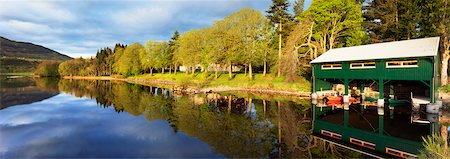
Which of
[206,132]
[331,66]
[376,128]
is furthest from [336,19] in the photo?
[206,132]

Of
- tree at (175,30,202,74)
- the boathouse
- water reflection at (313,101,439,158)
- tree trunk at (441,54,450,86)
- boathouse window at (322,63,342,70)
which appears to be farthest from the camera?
tree at (175,30,202,74)

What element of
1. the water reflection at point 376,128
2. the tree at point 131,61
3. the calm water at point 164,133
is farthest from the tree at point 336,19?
the tree at point 131,61

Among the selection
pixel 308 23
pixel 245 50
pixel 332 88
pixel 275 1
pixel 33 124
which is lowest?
pixel 33 124

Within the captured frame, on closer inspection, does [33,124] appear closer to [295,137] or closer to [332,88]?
[295,137]

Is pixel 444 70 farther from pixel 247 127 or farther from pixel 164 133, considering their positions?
pixel 164 133

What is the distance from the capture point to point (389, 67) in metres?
21.2

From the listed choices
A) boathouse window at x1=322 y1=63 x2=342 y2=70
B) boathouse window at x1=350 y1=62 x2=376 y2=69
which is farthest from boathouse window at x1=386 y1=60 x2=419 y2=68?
boathouse window at x1=322 y1=63 x2=342 y2=70

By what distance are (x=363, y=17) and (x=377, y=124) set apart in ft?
96.4

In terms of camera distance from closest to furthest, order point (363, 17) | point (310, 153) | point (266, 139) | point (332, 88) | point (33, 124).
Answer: point (310, 153) < point (266, 139) < point (33, 124) < point (332, 88) < point (363, 17)

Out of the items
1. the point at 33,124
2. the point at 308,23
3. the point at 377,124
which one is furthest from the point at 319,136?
the point at 308,23

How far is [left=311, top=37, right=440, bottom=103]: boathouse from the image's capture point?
19094 mm

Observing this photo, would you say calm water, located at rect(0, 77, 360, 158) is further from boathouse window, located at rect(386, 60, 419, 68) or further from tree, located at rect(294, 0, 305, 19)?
tree, located at rect(294, 0, 305, 19)

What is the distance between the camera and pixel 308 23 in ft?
120

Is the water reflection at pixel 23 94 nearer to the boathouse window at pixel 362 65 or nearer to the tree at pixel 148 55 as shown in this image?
the tree at pixel 148 55
